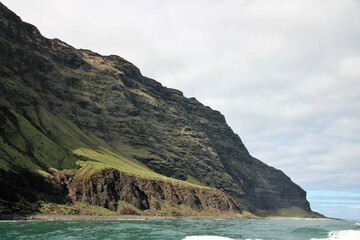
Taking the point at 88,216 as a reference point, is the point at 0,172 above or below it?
above

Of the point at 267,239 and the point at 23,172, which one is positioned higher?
the point at 23,172

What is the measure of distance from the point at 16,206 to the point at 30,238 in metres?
103

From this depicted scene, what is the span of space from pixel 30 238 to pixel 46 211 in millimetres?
111902

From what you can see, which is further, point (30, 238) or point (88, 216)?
point (88, 216)

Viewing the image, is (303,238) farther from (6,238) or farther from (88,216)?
(88,216)

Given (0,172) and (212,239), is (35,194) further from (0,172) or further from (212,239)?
(212,239)

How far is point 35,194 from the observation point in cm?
19312

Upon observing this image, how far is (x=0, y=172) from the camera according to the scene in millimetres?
179750

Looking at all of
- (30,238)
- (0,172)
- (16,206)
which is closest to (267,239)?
(30,238)

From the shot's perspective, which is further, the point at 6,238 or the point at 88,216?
the point at 88,216

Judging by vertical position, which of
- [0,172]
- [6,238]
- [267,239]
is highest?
[0,172]

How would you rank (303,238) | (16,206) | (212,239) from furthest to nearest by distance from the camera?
(16,206) < (303,238) < (212,239)

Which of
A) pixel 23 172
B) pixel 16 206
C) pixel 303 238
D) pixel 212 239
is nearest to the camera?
pixel 212 239

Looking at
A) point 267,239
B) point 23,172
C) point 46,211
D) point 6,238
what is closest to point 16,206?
point 46,211
